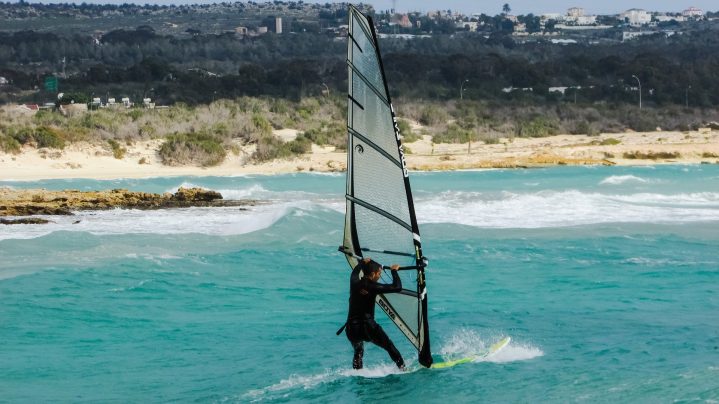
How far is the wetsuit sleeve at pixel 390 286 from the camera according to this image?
812 cm

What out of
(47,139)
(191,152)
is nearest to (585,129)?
(191,152)

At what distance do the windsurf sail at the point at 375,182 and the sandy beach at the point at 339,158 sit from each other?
2280 centimetres

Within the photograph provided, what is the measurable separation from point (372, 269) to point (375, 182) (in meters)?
0.64

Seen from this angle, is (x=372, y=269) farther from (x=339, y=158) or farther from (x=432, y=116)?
(x=432, y=116)

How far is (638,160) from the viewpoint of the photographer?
114ft

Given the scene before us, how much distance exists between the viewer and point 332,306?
43.4 ft

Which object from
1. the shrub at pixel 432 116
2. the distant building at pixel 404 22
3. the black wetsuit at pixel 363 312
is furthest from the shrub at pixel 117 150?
the distant building at pixel 404 22

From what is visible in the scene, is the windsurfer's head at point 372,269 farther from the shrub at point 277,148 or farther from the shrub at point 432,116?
the shrub at point 432,116

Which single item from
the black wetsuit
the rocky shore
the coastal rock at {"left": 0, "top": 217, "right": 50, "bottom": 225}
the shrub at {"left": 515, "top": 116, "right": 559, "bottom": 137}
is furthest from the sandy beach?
the black wetsuit

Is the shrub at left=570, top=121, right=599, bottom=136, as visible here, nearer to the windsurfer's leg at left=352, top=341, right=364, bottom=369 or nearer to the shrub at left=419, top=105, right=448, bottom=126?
the shrub at left=419, top=105, right=448, bottom=126

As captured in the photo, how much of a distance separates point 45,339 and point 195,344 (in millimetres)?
1568

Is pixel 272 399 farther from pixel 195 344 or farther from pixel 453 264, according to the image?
pixel 453 264

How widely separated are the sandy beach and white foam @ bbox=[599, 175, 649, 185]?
4743 millimetres

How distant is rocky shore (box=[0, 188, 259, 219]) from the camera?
21484 millimetres
